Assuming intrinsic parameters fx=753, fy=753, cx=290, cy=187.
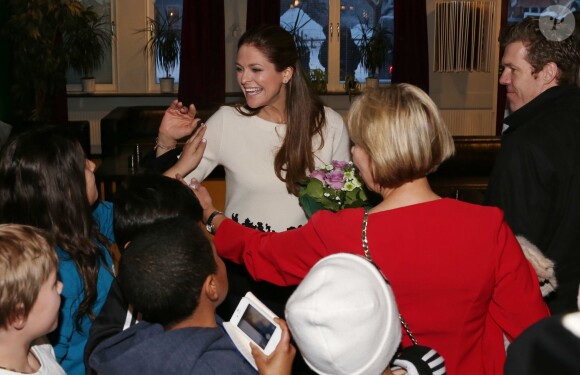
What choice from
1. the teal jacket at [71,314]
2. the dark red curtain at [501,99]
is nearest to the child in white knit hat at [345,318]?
the teal jacket at [71,314]

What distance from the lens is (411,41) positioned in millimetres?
9680

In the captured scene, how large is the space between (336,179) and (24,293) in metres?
1.05

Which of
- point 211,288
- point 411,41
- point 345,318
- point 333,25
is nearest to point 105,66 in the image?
point 333,25

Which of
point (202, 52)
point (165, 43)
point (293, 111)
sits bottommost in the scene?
point (293, 111)

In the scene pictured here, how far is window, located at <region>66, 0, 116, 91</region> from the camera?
9.61 meters

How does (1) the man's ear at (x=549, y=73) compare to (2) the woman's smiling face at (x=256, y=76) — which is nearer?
(1) the man's ear at (x=549, y=73)

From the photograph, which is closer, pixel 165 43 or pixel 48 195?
pixel 48 195

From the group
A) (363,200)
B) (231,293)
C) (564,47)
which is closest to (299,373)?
(231,293)

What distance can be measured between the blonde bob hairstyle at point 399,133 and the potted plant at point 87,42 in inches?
288

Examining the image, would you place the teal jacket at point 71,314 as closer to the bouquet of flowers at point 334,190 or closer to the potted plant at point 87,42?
the bouquet of flowers at point 334,190

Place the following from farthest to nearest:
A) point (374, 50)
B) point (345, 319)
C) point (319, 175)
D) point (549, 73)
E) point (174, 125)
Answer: point (374, 50)
point (174, 125)
point (319, 175)
point (549, 73)
point (345, 319)

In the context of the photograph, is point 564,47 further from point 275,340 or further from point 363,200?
point 275,340

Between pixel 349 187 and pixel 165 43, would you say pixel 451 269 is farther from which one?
pixel 165 43

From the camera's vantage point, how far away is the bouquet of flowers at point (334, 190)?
233cm
